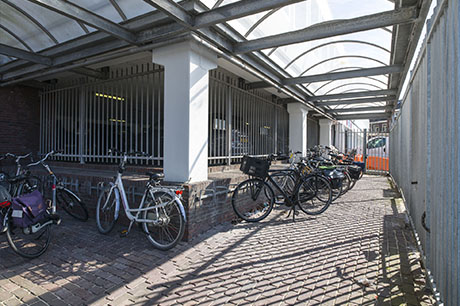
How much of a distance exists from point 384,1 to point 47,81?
7945mm

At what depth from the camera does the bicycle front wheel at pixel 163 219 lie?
3.56 metres

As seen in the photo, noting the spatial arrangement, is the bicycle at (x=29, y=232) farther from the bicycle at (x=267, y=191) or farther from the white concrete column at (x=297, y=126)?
the white concrete column at (x=297, y=126)

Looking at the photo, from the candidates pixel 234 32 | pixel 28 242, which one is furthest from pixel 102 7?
pixel 28 242

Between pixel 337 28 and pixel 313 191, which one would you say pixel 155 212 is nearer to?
pixel 313 191

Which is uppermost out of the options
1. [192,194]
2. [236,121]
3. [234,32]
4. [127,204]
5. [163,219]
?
[234,32]

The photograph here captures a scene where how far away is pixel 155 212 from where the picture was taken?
12.2ft

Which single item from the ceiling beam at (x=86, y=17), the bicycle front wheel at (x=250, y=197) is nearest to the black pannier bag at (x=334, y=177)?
the bicycle front wheel at (x=250, y=197)

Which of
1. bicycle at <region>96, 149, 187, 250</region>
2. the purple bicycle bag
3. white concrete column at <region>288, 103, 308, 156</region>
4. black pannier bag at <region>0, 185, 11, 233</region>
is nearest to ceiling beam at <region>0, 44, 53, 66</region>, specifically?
black pannier bag at <region>0, 185, 11, 233</region>

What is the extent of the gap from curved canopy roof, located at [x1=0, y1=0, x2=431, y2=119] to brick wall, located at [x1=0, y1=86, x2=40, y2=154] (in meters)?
0.66

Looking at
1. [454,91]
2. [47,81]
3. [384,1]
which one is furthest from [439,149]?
[47,81]

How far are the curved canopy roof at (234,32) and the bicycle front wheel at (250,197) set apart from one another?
2302 millimetres

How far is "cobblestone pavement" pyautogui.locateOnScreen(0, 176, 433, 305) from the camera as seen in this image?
254cm

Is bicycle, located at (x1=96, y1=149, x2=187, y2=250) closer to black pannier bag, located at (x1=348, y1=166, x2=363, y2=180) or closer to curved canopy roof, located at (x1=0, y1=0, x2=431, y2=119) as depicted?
curved canopy roof, located at (x1=0, y1=0, x2=431, y2=119)

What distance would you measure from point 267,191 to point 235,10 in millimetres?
3098
